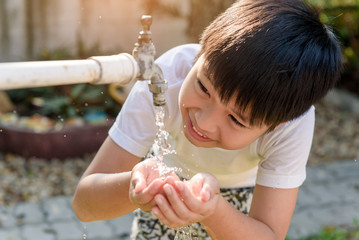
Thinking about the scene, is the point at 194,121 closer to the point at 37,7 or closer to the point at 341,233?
the point at 341,233

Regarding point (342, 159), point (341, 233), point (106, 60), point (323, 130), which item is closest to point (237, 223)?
point (106, 60)

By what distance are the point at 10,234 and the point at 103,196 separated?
1.79 metres

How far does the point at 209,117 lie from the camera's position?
1571 millimetres

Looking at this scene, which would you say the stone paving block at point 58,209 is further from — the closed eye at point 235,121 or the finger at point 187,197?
the finger at point 187,197

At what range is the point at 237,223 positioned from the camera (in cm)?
165

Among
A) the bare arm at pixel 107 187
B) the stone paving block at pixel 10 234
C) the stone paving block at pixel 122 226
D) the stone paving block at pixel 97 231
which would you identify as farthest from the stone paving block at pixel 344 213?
the bare arm at pixel 107 187

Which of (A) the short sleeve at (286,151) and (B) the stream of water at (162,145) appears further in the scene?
(A) the short sleeve at (286,151)

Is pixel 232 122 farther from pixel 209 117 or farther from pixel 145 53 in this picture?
pixel 145 53

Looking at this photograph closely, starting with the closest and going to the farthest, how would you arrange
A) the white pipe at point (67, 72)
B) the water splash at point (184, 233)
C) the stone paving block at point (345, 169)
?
the white pipe at point (67, 72) < the water splash at point (184, 233) < the stone paving block at point (345, 169)

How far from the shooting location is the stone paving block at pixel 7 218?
3428mm

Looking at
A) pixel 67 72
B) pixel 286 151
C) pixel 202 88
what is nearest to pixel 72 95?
pixel 286 151

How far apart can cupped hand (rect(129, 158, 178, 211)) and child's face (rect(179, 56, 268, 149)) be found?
198mm

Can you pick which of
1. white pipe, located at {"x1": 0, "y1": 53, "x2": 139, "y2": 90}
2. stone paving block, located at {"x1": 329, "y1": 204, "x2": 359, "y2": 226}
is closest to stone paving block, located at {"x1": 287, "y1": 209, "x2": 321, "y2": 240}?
stone paving block, located at {"x1": 329, "y1": 204, "x2": 359, "y2": 226}

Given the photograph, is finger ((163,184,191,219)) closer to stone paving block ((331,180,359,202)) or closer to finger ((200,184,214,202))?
finger ((200,184,214,202))
